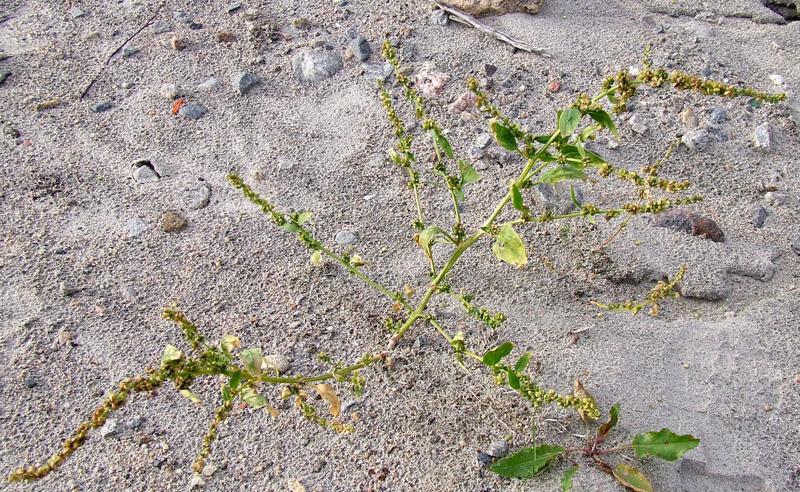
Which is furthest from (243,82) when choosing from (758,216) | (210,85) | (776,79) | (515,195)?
(776,79)

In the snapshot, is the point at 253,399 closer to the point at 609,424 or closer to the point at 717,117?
the point at 609,424

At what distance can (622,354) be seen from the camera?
1.91 metres

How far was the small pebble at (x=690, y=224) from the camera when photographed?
2215mm

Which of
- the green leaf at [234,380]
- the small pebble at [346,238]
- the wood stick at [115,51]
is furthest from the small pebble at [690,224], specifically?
the wood stick at [115,51]

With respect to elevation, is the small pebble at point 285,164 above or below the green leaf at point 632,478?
above

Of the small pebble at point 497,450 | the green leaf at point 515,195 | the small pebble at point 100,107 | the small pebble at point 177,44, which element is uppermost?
the green leaf at point 515,195

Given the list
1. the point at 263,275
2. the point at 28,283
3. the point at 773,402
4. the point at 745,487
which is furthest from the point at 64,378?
the point at 773,402

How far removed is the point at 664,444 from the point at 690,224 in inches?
34.4

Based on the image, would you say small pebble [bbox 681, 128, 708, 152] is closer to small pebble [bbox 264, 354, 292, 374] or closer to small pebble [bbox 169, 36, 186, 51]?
small pebble [bbox 264, 354, 292, 374]

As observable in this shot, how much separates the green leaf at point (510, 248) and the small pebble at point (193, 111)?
159 centimetres

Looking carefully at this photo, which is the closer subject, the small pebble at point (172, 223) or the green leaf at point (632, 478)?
the green leaf at point (632, 478)

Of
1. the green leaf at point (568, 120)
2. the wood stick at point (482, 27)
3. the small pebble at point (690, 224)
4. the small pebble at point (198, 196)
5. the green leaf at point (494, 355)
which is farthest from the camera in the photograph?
the wood stick at point (482, 27)

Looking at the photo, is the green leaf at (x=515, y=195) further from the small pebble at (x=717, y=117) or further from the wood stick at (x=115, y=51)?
the wood stick at (x=115, y=51)

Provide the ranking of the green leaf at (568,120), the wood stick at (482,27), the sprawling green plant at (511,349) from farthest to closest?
1. the wood stick at (482,27)
2. the green leaf at (568,120)
3. the sprawling green plant at (511,349)
